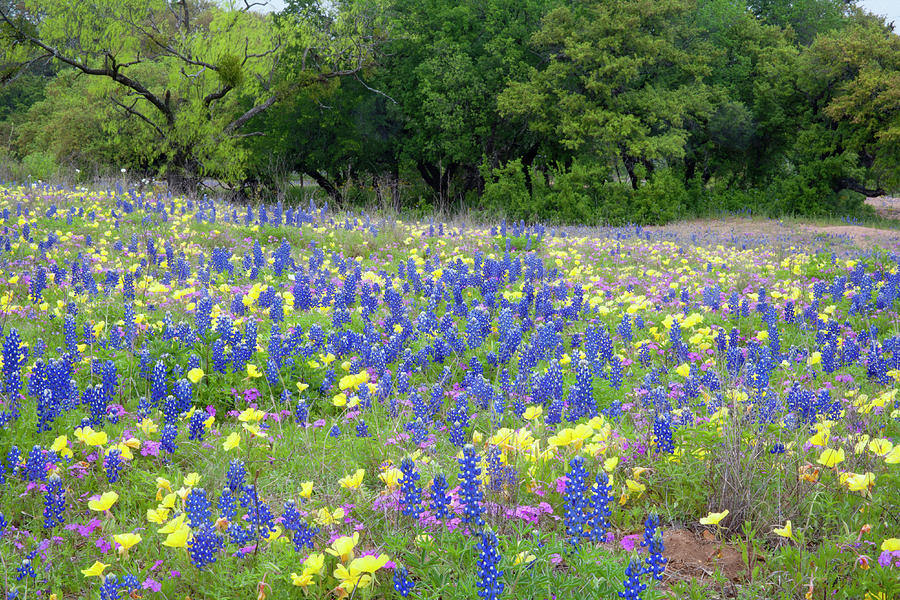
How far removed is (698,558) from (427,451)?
1.27 meters

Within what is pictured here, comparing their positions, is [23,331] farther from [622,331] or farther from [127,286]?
[622,331]

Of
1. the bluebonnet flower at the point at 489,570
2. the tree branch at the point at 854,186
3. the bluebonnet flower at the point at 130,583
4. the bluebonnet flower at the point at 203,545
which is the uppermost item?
the tree branch at the point at 854,186

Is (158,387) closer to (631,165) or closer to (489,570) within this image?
(489,570)

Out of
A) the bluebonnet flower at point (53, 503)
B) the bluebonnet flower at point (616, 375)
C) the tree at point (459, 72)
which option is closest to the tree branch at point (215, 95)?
the tree at point (459, 72)

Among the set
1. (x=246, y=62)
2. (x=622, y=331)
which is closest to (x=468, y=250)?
(x=622, y=331)

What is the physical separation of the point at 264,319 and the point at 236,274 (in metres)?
1.81

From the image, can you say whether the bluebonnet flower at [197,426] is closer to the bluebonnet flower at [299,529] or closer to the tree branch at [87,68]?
the bluebonnet flower at [299,529]

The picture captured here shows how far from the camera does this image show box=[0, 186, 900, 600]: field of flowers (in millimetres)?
2141

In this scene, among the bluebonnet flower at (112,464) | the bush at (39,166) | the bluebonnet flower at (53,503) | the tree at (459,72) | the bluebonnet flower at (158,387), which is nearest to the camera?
the bluebonnet flower at (53,503)

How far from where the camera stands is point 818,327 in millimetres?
5434

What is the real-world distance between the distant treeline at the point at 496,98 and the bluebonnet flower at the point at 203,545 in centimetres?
1989

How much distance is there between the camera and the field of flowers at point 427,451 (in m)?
2.14

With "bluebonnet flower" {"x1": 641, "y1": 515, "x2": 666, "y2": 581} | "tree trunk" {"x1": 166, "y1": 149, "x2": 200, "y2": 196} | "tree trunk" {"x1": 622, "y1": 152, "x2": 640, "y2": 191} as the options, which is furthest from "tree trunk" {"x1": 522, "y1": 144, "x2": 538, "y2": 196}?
"bluebonnet flower" {"x1": 641, "y1": 515, "x2": 666, "y2": 581}

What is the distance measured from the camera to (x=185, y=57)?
71.1ft
